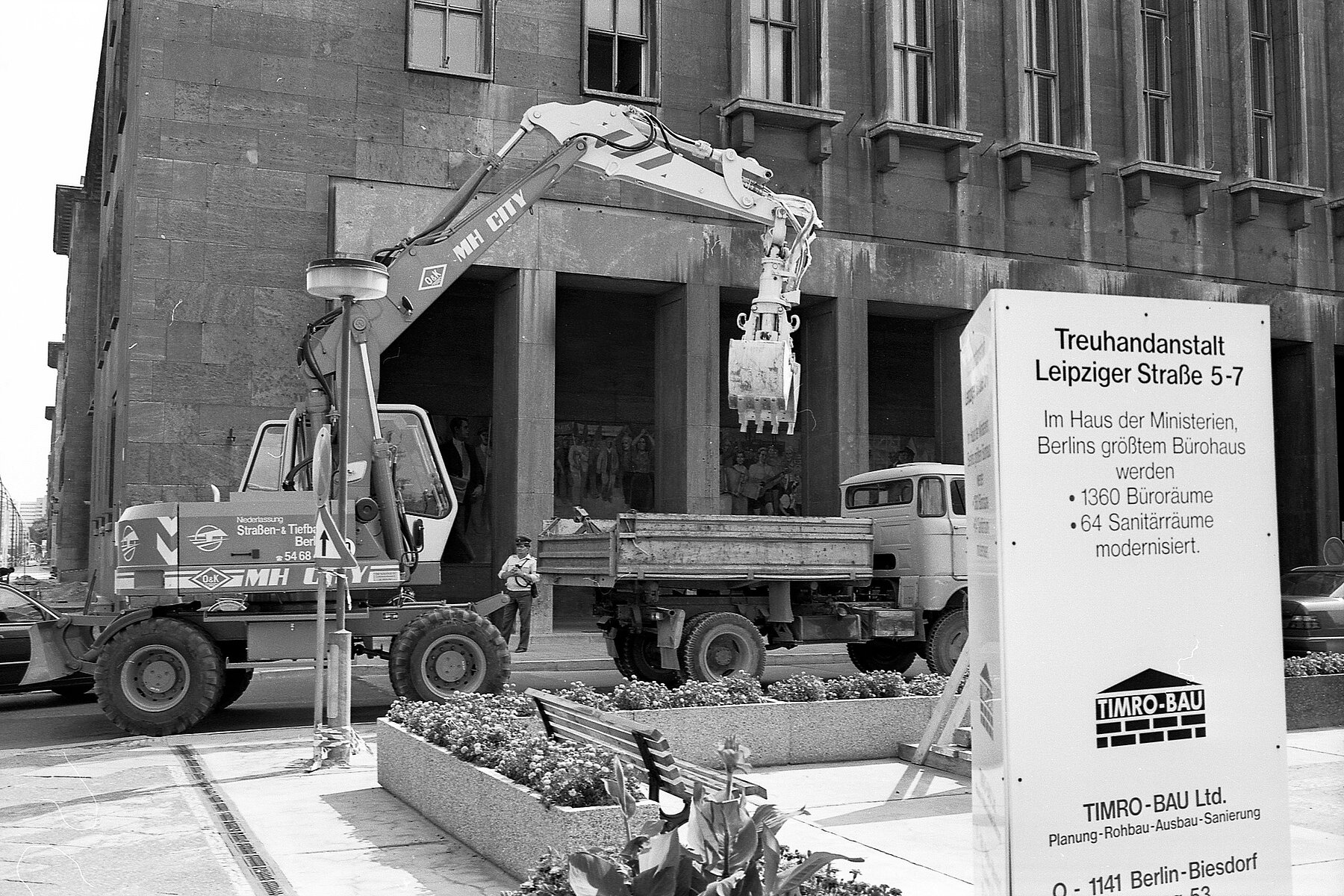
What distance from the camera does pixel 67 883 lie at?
6.64 metres

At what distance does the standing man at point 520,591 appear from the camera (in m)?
15.9

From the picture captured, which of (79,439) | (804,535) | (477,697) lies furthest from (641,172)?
(79,439)

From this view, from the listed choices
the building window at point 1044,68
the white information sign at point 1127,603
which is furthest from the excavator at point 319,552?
the building window at point 1044,68

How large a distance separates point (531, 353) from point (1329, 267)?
19723mm

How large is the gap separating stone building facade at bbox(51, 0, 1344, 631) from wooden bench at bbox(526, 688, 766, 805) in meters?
15.3

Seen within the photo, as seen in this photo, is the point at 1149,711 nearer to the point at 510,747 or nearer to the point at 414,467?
the point at 510,747

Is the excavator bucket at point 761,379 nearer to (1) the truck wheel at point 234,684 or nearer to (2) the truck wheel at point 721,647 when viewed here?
(2) the truck wheel at point 721,647

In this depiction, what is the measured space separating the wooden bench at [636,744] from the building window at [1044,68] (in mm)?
23317

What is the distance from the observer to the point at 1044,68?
93.9ft

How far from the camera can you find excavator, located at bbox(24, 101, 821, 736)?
12.1 m

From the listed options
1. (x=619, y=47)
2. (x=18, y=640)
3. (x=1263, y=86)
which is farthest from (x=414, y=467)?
(x=1263, y=86)

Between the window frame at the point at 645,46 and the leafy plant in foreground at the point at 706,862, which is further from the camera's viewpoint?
the window frame at the point at 645,46

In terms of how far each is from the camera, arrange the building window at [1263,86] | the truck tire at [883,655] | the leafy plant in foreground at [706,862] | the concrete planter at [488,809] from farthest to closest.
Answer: the building window at [1263,86] → the truck tire at [883,655] → the concrete planter at [488,809] → the leafy plant in foreground at [706,862]

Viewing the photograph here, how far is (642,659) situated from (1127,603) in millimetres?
12769
